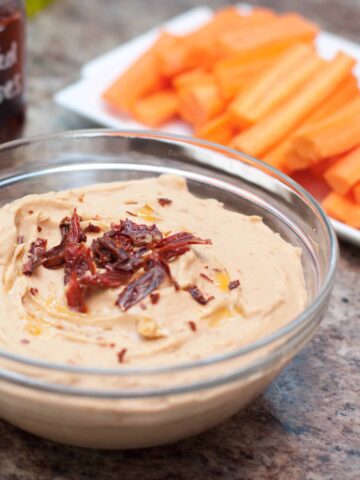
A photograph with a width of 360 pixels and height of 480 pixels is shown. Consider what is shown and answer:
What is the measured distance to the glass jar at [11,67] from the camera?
2.36 metres

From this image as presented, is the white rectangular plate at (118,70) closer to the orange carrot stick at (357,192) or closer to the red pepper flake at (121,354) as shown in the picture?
the orange carrot stick at (357,192)

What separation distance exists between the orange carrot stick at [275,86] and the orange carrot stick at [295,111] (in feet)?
0.10

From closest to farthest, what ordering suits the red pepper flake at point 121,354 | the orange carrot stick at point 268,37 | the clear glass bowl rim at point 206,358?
the clear glass bowl rim at point 206,358 < the red pepper flake at point 121,354 < the orange carrot stick at point 268,37

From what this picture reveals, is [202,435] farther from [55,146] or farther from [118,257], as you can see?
[55,146]

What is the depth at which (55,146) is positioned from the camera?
79.1 inches

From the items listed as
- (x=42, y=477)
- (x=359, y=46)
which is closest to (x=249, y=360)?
(x=42, y=477)

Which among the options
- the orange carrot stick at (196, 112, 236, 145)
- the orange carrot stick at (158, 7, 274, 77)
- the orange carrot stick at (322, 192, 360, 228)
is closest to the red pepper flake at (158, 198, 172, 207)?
the orange carrot stick at (322, 192, 360, 228)

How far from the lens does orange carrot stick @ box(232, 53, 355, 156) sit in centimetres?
246

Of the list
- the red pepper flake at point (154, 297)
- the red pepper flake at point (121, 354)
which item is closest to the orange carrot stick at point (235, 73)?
the red pepper flake at point (154, 297)

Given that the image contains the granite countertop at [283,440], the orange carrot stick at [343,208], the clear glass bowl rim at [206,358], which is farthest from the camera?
the orange carrot stick at [343,208]

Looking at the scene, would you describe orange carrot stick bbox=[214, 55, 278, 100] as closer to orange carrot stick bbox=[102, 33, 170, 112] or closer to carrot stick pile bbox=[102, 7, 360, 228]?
carrot stick pile bbox=[102, 7, 360, 228]

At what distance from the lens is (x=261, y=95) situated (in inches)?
103

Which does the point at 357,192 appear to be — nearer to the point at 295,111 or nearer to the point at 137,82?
the point at 295,111

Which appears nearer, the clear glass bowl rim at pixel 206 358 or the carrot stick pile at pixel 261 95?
the clear glass bowl rim at pixel 206 358
